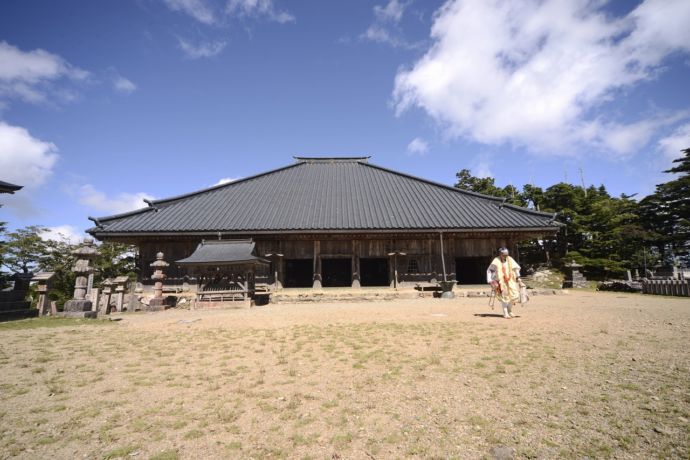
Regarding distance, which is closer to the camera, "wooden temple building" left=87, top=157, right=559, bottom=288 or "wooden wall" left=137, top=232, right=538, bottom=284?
"wooden temple building" left=87, top=157, right=559, bottom=288

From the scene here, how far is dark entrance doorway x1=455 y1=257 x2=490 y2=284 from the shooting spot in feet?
66.2

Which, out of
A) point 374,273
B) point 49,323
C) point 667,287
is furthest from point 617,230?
point 49,323

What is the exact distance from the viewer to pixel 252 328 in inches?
324

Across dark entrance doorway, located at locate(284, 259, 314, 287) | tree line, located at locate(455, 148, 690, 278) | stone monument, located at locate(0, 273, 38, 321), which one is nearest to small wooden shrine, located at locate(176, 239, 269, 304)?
stone monument, located at locate(0, 273, 38, 321)

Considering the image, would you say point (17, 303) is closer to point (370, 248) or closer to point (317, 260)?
point (317, 260)

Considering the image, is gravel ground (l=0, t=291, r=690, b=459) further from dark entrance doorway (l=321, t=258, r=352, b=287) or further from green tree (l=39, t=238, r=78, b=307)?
green tree (l=39, t=238, r=78, b=307)

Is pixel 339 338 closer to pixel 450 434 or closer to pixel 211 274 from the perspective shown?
pixel 450 434

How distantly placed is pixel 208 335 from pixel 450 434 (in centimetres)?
615

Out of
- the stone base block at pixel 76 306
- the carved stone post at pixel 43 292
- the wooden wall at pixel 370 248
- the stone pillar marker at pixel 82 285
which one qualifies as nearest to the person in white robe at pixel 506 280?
the wooden wall at pixel 370 248

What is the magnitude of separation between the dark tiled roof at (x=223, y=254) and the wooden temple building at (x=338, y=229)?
1.62 feet

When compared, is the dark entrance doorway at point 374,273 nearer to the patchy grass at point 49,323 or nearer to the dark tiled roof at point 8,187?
the patchy grass at point 49,323

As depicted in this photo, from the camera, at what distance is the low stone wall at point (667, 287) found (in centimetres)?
1471

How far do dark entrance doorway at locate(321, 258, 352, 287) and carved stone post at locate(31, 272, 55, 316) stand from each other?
44.7 feet

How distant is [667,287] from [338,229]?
1630cm
